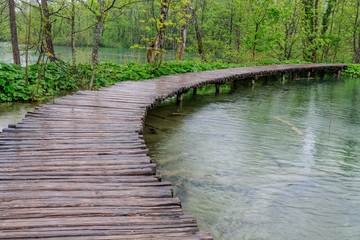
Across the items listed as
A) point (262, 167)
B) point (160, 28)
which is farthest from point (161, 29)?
point (262, 167)

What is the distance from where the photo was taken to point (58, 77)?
10.6 meters

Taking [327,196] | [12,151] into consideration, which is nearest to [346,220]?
[327,196]

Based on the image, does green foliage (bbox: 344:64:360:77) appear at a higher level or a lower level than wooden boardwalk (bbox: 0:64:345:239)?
→ higher

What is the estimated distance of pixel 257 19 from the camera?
63.4 ft

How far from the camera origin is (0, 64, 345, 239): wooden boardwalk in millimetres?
2484

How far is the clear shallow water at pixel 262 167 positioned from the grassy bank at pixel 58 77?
1.90 m

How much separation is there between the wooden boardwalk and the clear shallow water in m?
1.22

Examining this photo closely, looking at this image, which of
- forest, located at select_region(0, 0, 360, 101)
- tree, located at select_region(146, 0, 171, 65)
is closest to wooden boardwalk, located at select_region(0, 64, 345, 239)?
tree, located at select_region(146, 0, 171, 65)

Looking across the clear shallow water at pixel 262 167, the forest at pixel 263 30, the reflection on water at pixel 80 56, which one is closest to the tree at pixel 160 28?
the forest at pixel 263 30

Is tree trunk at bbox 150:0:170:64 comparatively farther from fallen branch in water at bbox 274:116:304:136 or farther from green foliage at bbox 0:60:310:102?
fallen branch in water at bbox 274:116:304:136

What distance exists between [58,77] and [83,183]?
8180mm

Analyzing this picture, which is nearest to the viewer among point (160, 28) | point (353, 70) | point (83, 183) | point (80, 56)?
point (83, 183)

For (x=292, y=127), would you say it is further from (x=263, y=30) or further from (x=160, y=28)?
(x=263, y=30)

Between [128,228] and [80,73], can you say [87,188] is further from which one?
[80,73]
